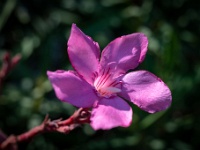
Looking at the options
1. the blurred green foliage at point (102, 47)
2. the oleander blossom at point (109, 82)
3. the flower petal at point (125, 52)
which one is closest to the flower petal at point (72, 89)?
the oleander blossom at point (109, 82)

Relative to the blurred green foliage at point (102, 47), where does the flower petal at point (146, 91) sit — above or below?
above

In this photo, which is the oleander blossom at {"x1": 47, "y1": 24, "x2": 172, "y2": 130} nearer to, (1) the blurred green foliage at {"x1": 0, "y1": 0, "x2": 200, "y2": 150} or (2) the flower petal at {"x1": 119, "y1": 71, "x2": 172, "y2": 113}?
(2) the flower petal at {"x1": 119, "y1": 71, "x2": 172, "y2": 113}

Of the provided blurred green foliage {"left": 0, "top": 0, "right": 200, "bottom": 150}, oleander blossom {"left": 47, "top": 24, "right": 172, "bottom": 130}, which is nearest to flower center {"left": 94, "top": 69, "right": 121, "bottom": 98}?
oleander blossom {"left": 47, "top": 24, "right": 172, "bottom": 130}

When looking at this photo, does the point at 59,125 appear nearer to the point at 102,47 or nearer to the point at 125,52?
the point at 125,52

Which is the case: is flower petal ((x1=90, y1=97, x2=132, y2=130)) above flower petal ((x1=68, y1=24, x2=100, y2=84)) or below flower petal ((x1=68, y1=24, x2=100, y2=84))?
below

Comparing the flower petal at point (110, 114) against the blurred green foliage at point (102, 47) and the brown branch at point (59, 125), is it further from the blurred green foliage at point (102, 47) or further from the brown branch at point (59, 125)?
the blurred green foliage at point (102, 47)

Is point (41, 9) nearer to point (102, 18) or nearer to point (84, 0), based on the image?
point (84, 0)
